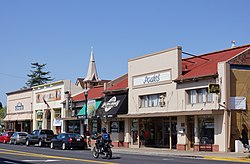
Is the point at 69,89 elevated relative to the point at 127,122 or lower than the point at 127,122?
elevated

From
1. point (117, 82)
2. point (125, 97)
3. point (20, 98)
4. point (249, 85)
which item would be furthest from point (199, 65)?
point (20, 98)

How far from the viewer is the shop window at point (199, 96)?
32562 mm

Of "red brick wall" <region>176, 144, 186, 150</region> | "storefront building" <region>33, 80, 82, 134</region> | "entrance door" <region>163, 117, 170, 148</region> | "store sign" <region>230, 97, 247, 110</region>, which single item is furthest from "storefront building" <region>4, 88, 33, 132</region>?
"store sign" <region>230, 97, 247, 110</region>

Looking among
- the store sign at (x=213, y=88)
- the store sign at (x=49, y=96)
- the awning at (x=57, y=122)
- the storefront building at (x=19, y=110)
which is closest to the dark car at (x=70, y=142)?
the store sign at (x=213, y=88)

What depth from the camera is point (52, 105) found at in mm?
58594

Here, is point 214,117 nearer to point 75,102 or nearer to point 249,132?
point 249,132

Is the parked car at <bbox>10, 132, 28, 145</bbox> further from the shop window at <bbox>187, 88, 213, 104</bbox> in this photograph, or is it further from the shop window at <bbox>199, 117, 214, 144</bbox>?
the shop window at <bbox>199, 117, 214, 144</bbox>

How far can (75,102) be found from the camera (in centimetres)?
5294

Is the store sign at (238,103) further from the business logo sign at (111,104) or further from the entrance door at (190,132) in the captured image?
the business logo sign at (111,104)

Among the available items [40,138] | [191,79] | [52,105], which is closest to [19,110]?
[52,105]

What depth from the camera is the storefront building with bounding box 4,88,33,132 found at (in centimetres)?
6644

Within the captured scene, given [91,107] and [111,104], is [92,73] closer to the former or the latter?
[91,107]

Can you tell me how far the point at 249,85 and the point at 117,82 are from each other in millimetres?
18038

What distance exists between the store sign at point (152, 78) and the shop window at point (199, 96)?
2880 mm
